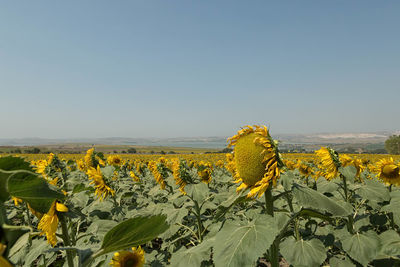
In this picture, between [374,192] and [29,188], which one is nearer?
[29,188]

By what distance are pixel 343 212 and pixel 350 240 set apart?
1811mm

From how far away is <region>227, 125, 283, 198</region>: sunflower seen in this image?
155 cm

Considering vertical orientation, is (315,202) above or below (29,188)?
below

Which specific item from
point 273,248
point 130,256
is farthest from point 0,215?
point 130,256

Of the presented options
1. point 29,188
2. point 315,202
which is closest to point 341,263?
point 315,202

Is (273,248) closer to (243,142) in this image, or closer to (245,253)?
(245,253)

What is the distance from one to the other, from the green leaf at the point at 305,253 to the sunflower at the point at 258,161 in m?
1.08

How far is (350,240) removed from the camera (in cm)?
269

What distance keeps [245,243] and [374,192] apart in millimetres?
2569

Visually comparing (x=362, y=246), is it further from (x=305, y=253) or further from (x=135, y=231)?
(x=135, y=231)

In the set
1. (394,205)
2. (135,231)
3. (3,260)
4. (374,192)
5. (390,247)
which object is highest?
(3,260)

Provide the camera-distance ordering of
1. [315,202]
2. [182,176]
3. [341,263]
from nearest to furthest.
Answer: [315,202] → [341,263] → [182,176]

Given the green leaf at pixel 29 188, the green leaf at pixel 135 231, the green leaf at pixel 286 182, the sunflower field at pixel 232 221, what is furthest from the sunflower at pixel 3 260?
the green leaf at pixel 286 182

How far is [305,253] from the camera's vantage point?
2205 millimetres
